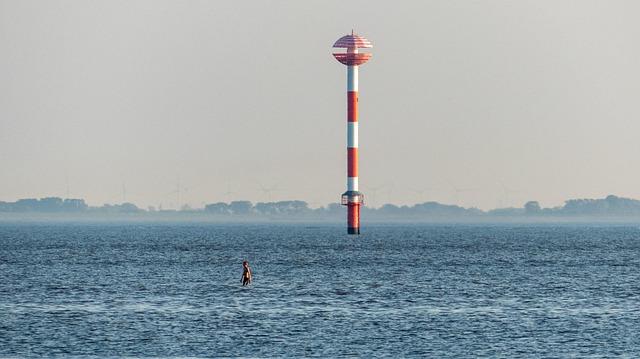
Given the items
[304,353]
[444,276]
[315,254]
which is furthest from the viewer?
[315,254]

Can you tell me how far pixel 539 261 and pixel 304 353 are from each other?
106505mm

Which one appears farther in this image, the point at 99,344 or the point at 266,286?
the point at 266,286

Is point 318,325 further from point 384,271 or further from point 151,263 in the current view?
point 151,263

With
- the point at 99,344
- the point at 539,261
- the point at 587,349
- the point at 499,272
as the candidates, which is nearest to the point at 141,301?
the point at 99,344

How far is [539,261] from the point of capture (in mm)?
169250

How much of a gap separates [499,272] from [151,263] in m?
48.4

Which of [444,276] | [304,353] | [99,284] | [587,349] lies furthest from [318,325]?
[444,276]

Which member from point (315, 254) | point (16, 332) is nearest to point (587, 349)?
point (16, 332)

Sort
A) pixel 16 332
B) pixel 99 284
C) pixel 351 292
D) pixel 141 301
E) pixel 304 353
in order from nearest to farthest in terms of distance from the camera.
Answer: pixel 304 353 < pixel 16 332 < pixel 141 301 < pixel 351 292 < pixel 99 284

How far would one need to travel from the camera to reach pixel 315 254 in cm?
18738

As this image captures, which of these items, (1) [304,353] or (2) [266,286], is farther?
(2) [266,286]

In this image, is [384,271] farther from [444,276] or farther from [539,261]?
[539,261]

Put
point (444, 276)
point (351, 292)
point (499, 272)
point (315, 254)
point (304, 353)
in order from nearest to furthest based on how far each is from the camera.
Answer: point (304, 353), point (351, 292), point (444, 276), point (499, 272), point (315, 254)

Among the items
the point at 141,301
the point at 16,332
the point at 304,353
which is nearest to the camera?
the point at 304,353
